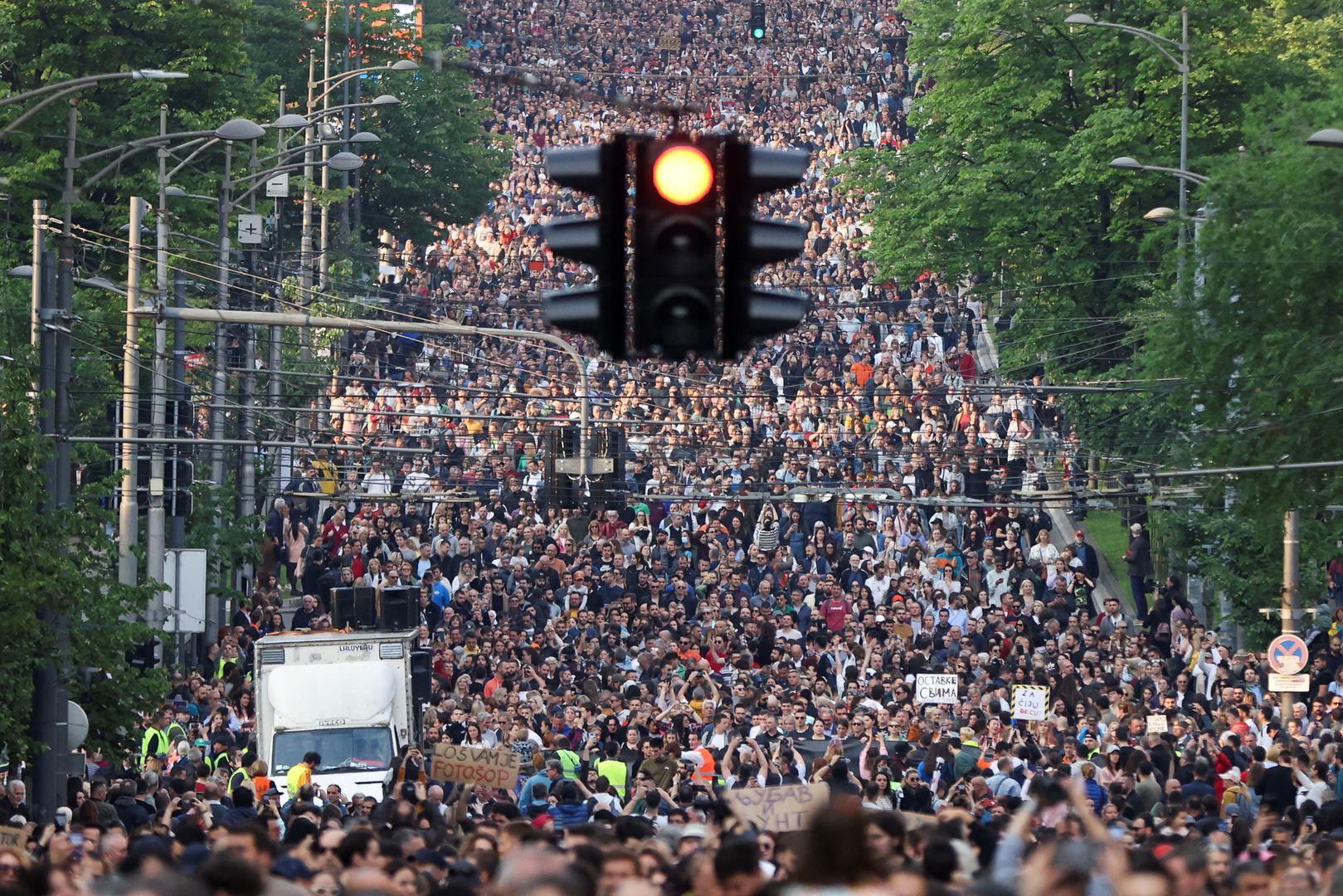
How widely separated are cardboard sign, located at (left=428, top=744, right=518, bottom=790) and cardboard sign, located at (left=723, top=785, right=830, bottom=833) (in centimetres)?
420

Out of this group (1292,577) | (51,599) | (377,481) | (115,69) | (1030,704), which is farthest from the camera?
(115,69)

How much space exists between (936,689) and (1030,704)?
5.16ft

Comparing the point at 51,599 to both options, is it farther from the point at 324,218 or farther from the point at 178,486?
the point at 324,218

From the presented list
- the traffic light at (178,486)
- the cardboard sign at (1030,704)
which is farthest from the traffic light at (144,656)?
the cardboard sign at (1030,704)

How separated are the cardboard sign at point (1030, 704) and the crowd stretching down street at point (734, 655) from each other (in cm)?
4

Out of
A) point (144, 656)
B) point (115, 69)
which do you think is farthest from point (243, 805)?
point (115, 69)

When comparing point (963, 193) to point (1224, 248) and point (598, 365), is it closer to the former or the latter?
A: point (598, 365)

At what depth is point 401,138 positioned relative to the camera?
7738cm

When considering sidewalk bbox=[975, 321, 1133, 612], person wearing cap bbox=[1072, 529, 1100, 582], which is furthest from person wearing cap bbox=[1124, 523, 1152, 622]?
person wearing cap bbox=[1072, 529, 1100, 582]

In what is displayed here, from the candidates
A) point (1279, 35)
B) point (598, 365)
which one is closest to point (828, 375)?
point (598, 365)

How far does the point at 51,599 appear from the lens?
26406 mm

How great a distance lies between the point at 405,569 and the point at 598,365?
17402 mm

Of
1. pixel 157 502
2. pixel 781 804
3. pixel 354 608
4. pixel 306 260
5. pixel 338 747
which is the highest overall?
pixel 306 260

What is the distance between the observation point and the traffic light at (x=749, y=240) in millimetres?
12062
